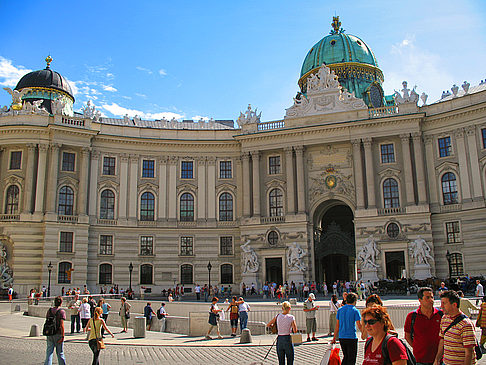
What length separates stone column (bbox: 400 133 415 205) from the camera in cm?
4956

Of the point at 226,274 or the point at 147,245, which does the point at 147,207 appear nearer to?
the point at 147,245

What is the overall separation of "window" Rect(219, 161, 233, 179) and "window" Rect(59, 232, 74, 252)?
55.8 feet

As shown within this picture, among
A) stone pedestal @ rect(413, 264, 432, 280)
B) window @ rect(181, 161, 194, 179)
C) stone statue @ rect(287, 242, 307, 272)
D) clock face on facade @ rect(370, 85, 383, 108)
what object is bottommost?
stone pedestal @ rect(413, 264, 432, 280)

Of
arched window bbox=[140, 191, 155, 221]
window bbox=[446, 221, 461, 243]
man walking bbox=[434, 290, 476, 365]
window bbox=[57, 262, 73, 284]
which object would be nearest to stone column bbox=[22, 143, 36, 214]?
window bbox=[57, 262, 73, 284]

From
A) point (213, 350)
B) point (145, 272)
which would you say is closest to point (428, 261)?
point (145, 272)

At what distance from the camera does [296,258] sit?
50969mm

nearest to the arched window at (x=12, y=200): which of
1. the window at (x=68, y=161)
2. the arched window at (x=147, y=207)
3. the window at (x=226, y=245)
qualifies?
the window at (x=68, y=161)

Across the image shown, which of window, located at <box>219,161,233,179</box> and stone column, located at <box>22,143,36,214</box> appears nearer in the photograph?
stone column, located at <box>22,143,36,214</box>

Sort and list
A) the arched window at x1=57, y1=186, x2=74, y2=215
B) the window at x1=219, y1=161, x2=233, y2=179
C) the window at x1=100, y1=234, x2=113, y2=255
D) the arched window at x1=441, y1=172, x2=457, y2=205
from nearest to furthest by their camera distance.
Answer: the arched window at x1=441, y1=172, x2=457, y2=205 < the arched window at x1=57, y1=186, x2=74, y2=215 < the window at x1=100, y1=234, x2=113, y2=255 < the window at x1=219, y1=161, x2=233, y2=179

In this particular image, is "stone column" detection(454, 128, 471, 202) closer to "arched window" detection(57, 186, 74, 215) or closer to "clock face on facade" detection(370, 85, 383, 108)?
"clock face on facade" detection(370, 85, 383, 108)

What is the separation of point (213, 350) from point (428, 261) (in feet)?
108

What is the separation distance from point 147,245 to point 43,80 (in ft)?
74.0

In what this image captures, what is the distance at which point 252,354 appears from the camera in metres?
17.9

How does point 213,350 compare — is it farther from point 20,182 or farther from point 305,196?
point 20,182
